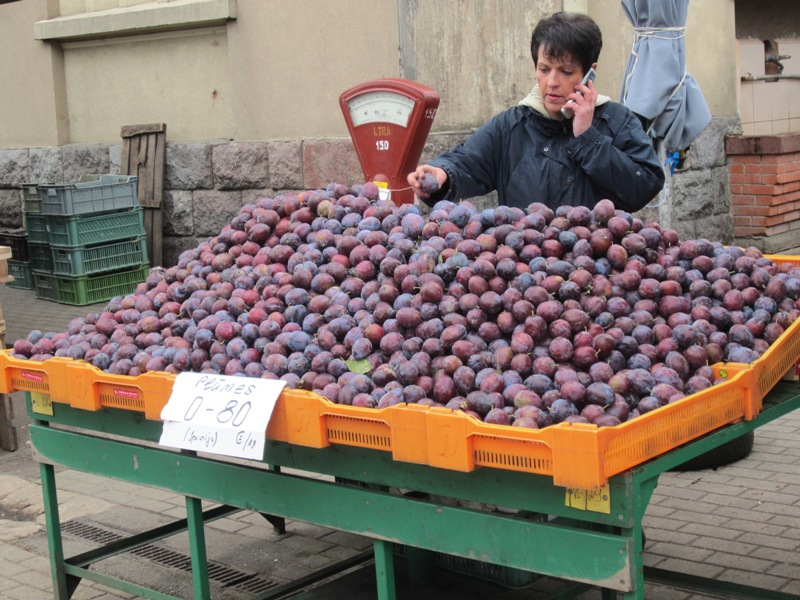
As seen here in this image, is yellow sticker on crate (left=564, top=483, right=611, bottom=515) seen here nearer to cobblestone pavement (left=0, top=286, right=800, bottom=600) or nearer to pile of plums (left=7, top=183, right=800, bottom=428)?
pile of plums (left=7, top=183, right=800, bottom=428)

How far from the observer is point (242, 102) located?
8852 mm

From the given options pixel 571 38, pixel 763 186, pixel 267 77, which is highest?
pixel 267 77

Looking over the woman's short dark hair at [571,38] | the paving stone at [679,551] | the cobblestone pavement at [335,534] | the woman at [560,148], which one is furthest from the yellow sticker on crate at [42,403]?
the paving stone at [679,551]

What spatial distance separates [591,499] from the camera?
2201 mm

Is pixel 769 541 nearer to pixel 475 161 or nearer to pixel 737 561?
pixel 737 561

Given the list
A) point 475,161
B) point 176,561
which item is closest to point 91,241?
point 176,561

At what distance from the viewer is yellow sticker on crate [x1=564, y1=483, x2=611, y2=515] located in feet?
7.17

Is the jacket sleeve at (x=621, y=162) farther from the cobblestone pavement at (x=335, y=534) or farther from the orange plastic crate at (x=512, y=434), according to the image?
the cobblestone pavement at (x=335, y=534)

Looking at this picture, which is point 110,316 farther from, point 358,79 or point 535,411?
point 358,79

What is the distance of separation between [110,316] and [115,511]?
5.64ft

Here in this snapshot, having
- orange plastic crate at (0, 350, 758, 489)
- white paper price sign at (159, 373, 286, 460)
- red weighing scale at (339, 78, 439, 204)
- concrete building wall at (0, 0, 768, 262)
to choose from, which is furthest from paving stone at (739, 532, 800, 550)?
concrete building wall at (0, 0, 768, 262)

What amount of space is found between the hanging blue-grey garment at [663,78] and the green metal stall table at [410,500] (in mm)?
2467

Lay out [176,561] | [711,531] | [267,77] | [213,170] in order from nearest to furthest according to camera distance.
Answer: [711,531] → [176,561] → [267,77] → [213,170]

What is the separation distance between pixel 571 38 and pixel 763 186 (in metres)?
5.28
